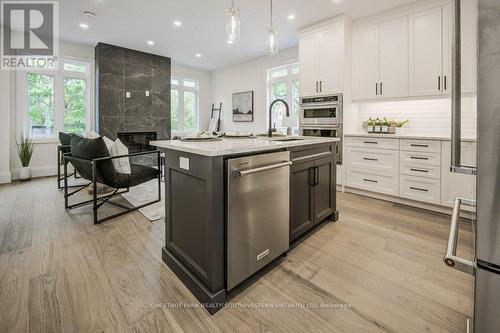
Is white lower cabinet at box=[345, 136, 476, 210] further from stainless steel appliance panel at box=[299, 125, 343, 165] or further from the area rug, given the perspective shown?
the area rug

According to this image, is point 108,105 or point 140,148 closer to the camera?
point 108,105

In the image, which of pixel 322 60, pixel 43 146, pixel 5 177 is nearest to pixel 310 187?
Answer: pixel 322 60

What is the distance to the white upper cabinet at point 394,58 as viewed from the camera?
11.4 ft

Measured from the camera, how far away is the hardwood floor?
4.35ft

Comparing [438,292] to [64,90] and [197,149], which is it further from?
[64,90]

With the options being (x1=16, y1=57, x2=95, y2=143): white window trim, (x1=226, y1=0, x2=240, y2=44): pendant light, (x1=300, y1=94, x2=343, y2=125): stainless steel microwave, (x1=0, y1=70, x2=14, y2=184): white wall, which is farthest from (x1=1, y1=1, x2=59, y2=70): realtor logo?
(x1=300, y1=94, x2=343, y2=125): stainless steel microwave

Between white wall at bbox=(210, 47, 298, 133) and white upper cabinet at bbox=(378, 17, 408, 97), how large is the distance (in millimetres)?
2171

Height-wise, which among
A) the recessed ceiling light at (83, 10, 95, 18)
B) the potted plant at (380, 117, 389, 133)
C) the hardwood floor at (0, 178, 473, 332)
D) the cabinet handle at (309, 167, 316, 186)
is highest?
the recessed ceiling light at (83, 10, 95, 18)

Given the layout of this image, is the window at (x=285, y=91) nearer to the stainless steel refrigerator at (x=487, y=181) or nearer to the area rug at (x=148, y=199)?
the area rug at (x=148, y=199)

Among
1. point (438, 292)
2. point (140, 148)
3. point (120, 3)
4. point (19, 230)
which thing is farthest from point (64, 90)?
point (438, 292)

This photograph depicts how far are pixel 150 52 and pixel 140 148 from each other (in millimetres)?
2399

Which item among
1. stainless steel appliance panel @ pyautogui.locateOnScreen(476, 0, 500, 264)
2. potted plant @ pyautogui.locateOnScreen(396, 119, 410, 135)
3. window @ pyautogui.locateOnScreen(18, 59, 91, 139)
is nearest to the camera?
stainless steel appliance panel @ pyautogui.locateOnScreen(476, 0, 500, 264)

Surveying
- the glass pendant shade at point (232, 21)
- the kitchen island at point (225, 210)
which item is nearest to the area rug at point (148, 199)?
the kitchen island at point (225, 210)

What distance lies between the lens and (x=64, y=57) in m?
5.17
